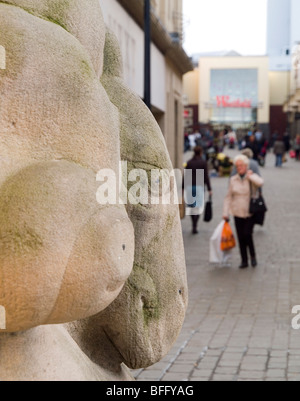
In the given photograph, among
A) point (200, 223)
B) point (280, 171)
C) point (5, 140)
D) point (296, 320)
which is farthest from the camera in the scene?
point (280, 171)

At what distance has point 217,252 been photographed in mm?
11273

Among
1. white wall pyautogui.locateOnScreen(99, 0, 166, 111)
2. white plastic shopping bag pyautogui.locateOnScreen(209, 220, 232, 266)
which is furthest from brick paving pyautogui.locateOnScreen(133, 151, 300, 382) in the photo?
white wall pyautogui.locateOnScreen(99, 0, 166, 111)

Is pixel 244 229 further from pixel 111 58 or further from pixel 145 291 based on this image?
pixel 145 291

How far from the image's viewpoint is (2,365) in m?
1.93

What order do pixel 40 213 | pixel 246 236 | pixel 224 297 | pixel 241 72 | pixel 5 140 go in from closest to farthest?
pixel 40 213 < pixel 5 140 < pixel 224 297 < pixel 246 236 < pixel 241 72

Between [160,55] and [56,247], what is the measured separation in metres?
18.8

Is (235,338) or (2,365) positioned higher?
(2,365)

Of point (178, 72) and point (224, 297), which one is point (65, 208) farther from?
point (178, 72)

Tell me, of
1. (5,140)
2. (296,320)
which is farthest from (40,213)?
(296,320)

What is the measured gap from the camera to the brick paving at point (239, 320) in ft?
20.1

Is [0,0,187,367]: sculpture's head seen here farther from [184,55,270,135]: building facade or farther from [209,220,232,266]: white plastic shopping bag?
[184,55,270,135]: building facade

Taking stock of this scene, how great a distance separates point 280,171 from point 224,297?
88.3 feet

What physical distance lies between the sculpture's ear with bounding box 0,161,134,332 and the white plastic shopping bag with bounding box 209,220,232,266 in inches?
361

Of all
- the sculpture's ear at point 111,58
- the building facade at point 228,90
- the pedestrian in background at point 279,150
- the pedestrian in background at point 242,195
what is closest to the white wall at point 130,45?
the pedestrian in background at point 242,195
